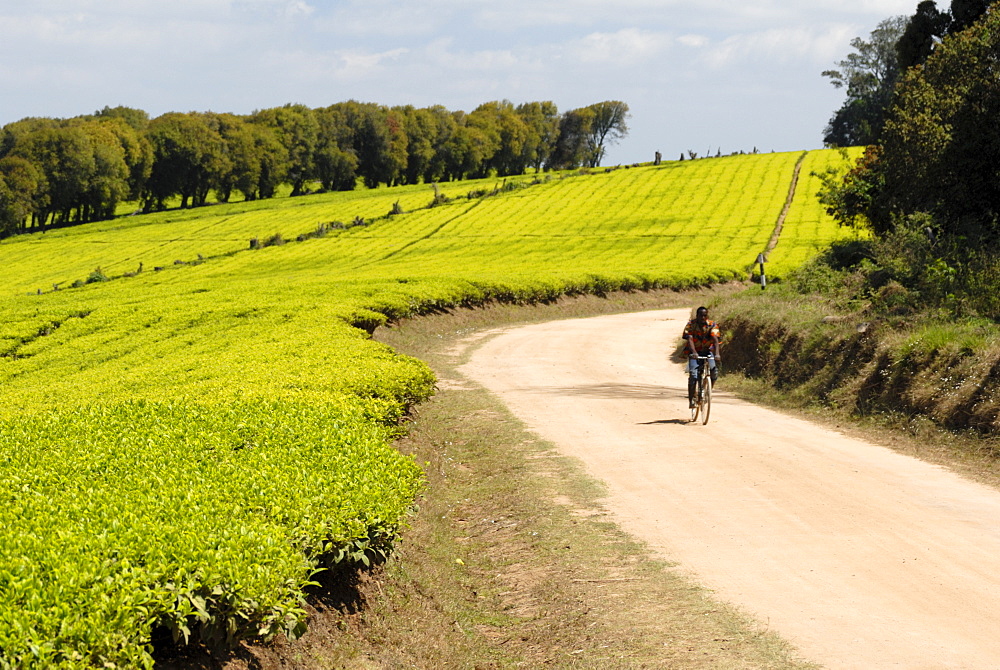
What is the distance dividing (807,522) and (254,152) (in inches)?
5202

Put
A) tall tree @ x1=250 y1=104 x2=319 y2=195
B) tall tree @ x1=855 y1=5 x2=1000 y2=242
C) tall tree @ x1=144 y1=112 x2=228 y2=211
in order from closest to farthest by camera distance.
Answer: tall tree @ x1=855 y1=5 x2=1000 y2=242, tall tree @ x1=144 y1=112 x2=228 y2=211, tall tree @ x1=250 y1=104 x2=319 y2=195

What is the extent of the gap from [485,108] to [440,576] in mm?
169299

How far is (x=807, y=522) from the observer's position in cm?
1015

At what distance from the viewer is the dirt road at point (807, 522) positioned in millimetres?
7254

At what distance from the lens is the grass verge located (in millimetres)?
7168

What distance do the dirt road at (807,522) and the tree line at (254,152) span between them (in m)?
109

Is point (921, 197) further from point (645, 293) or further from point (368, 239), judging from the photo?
point (368, 239)

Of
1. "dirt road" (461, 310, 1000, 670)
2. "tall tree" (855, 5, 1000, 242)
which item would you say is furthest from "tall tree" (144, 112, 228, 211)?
"dirt road" (461, 310, 1000, 670)

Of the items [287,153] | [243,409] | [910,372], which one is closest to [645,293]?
[910,372]

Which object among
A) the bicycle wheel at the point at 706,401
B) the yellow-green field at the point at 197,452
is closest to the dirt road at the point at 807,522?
the bicycle wheel at the point at 706,401

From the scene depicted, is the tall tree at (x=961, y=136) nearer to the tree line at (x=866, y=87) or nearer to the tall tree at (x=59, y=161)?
the tree line at (x=866, y=87)

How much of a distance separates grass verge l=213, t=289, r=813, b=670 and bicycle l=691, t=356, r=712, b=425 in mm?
3858

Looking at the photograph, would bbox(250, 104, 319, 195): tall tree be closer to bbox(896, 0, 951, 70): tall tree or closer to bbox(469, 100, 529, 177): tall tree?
bbox(469, 100, 529, 177): tall tree

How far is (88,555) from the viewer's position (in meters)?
5.38
